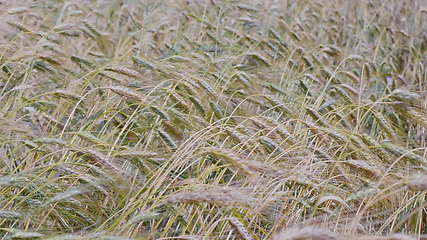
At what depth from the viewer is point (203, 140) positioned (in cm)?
229

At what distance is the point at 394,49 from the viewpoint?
13.8 feet

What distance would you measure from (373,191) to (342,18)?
116 inches

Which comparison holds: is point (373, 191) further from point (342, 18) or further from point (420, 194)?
point (342, 18)

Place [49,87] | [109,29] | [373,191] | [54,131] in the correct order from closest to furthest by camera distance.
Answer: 1. [373,191]
2. [54,131]
3. [49,87]
4. [109,29]

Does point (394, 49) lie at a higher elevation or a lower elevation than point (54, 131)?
higher

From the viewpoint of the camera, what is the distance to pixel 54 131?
266 cm

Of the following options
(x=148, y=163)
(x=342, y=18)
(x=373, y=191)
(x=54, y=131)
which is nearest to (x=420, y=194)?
(x=373, y=191)

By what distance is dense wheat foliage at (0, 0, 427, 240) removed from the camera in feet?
6.59

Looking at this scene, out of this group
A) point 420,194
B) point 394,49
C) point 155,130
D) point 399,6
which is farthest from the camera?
point 399,6

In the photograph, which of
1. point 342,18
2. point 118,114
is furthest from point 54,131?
point 342,18

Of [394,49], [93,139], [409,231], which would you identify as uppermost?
[394,49]

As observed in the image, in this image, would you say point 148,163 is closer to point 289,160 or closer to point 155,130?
point 155,130

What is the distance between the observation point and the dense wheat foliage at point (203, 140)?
201 centimetres

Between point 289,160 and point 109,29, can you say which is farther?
point 109,29
